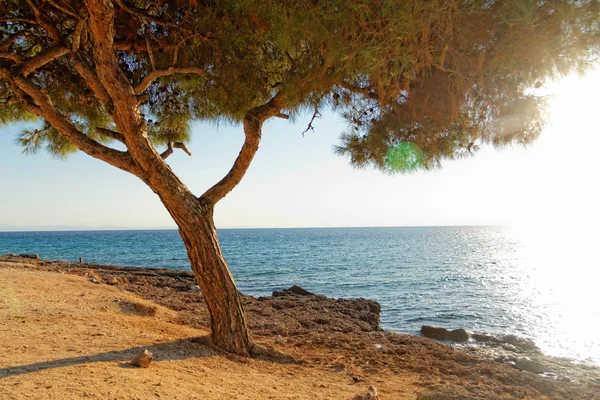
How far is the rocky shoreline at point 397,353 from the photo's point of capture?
5.67 meters

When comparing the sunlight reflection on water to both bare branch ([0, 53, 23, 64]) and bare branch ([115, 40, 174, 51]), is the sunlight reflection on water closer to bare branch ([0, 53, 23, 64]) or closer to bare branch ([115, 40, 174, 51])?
bare branch ([115, 40, 174, 51])

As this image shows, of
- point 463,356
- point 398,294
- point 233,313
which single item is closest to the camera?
point 233,313

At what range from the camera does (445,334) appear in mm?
11547

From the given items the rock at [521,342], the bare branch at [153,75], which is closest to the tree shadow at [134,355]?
the bare branch at [153,75]

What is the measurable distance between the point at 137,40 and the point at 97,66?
1248 mm

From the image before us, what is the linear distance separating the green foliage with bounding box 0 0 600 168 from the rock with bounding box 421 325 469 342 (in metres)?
6.49

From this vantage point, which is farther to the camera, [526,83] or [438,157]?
[438,157]

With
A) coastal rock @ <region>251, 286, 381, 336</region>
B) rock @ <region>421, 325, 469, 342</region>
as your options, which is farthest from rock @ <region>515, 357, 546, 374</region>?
coastal rock @ <region>251, 286, 381, 336</region>

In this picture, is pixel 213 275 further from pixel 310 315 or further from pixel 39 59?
pixel 310 315

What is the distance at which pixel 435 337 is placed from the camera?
38.2 ft

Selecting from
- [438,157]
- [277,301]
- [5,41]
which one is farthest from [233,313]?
[277,301]

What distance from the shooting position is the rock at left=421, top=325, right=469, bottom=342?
1137 cm

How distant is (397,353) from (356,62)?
472 cm

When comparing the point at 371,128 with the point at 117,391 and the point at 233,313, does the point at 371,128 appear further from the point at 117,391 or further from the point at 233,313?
the point at 117,391
